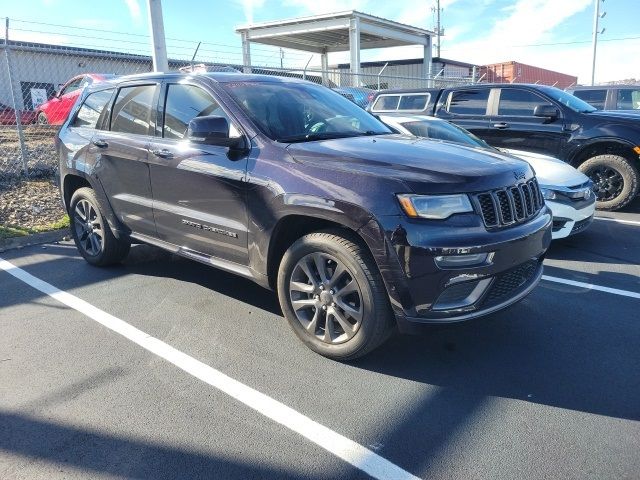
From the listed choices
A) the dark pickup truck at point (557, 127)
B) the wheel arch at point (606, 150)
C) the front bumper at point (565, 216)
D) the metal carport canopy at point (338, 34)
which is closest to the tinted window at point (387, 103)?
the dark pickup truck at point (557, 127)

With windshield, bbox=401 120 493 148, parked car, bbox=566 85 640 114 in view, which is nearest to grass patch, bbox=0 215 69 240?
windshield, bbox=401 120 493 148

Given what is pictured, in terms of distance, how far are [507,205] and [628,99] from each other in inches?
418

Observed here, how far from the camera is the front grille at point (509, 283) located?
9.81 ft

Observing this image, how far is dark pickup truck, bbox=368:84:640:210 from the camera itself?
7125mm

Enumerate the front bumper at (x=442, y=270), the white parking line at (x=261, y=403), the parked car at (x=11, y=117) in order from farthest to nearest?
A: 1. the parked car at (x=11, y=117)
2. the front bumper at (x=442, y=270)
3. the white parking line at (x=261, y=403)

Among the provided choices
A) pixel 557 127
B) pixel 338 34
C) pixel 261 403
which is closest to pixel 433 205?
pixel 261 403

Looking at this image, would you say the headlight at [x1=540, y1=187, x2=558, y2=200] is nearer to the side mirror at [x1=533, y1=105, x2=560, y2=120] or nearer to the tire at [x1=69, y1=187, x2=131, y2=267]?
the side mirror at [x1=533, y1=105, x2=560, y2=120]

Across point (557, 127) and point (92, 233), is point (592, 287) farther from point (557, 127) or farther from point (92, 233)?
point (92, 233)

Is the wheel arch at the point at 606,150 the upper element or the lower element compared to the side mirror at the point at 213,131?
lower

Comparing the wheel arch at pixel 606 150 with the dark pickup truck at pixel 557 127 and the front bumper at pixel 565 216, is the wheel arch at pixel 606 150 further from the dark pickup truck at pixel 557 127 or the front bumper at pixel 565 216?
the front bumper at pixel 565 216

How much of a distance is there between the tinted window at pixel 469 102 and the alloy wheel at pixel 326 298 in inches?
245

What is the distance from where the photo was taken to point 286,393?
2.92 meters

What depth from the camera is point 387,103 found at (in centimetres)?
965

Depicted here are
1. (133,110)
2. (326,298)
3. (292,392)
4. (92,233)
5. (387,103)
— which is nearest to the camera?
(292,392)
